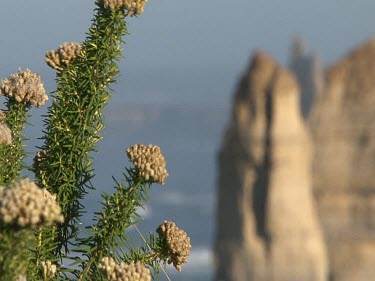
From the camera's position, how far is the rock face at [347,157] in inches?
2581

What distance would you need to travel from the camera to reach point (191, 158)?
181m

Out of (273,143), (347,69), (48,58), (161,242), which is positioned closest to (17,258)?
(161,242)

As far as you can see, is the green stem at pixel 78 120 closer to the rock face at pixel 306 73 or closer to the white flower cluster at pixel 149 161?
the white flower cluster at pixel 149 161

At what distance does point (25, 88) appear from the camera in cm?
327

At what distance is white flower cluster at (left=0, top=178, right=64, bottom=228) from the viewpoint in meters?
2.11

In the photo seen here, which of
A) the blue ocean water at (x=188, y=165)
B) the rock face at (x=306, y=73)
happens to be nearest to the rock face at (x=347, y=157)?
the rock face at (x=306, y=73)

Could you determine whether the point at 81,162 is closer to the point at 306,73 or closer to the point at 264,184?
the point at 264,184

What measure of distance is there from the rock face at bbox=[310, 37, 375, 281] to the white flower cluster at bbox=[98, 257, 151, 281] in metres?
62.3

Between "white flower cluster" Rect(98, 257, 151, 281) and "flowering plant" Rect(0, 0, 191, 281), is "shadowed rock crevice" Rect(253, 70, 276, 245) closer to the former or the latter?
"flowering plant" Rect(0, 0, 191, 281)

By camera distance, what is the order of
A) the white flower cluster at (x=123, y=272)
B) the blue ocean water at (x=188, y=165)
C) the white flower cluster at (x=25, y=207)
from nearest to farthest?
the white flower cluster at (x=25, y=207) → the white flower cluster at (x=123, y=272) → the blue ocean water at (x=188, y=165)

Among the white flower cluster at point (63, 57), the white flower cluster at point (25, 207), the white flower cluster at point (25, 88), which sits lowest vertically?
the white flower cluster at point (25, 207)

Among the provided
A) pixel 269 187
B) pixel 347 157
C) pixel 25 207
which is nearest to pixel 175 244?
pixel 25 207

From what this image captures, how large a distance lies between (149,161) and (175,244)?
0.26 meters

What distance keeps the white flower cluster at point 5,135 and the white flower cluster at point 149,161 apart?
1.05 feet
